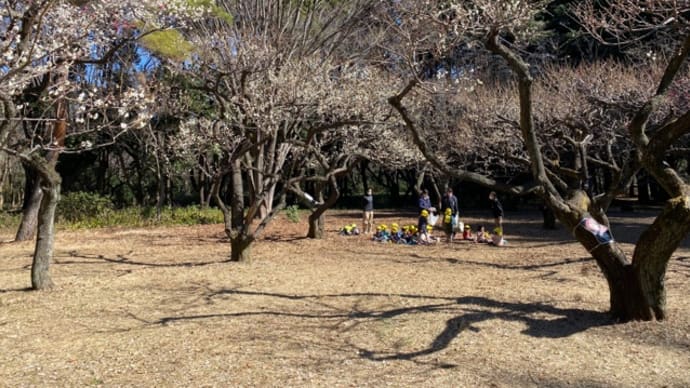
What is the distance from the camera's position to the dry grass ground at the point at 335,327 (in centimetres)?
390

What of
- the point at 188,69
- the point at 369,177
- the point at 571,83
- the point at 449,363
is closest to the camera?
the point at 449,363

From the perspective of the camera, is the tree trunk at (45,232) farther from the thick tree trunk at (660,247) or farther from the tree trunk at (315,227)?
the tree trunk at (315,227)

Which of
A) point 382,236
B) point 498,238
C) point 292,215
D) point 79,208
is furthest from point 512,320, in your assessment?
point 79,208

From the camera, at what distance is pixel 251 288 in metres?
6.83

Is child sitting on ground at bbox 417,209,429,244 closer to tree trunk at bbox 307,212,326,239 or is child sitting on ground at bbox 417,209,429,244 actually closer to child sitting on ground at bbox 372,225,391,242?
child sitting on ground at bbox 372,225,391,242

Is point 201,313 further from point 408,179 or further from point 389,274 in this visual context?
point 408,179

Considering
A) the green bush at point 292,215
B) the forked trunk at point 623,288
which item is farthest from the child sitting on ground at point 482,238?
the forked trunk at point 623,288

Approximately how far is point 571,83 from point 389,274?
820cm

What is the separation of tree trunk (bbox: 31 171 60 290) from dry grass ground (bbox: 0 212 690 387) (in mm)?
240

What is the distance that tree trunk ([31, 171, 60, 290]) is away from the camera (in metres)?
6.36

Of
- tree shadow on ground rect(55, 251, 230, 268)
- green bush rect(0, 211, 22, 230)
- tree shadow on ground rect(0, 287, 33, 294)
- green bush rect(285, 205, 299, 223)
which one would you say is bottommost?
tree shadow on ground rect(0, 287, 33, 294)

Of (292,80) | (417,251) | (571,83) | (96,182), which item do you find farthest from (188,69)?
(96,182)

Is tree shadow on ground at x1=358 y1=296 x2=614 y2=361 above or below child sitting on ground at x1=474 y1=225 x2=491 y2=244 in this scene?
below

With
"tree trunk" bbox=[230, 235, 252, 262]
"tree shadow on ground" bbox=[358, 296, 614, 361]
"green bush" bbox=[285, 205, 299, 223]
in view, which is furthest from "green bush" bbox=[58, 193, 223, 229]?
"tree shadow on ground" bbox=[358, 296, 614, 361]
